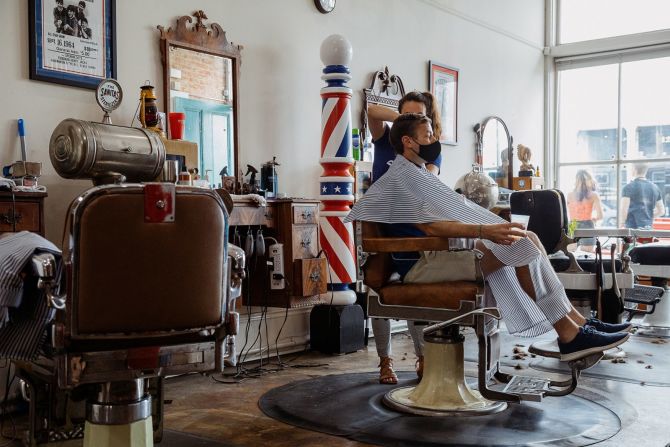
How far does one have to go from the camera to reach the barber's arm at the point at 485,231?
103 inches

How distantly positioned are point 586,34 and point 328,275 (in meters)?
Result: 5.32

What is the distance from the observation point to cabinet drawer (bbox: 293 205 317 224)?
159 inches

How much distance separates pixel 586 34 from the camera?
811cm

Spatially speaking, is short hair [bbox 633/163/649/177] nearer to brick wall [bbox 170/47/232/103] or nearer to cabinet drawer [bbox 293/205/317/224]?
cabinet drawer [bbox 293/205/317/224]

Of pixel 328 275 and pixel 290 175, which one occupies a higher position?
pixel 290 175

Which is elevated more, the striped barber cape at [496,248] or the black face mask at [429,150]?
the black face mask at [429,150]

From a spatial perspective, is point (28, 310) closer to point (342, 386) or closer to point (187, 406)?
point (187, 406)

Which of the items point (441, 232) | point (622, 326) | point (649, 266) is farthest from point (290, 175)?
point (649, 266)

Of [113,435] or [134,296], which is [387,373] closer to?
[113,435]

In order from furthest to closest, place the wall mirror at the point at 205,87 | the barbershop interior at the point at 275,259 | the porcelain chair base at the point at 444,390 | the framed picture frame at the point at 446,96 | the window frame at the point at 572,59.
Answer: the window frame at the point at 572,59 < the framed picture frame at the point at 446,96 < the wall mirror at the point at 205,87 < the porcelain chair base at the point at 444,390 < the barbershop interior at the point at 275,259

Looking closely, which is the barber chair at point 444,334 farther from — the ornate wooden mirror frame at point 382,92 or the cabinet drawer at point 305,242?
the ornate wooden mirror frame at point 382,92

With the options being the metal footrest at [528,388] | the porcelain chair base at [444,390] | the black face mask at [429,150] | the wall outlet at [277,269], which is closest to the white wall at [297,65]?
the wall outlet at [277,269]

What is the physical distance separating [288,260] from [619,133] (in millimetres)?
5353

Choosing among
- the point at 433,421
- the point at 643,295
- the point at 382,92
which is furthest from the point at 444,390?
the point at 382,92
